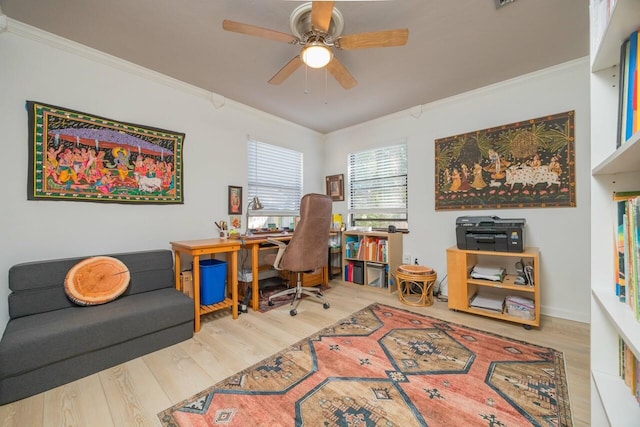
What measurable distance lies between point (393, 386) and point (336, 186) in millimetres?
3131

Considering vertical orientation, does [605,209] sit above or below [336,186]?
below

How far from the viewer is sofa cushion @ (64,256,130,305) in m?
1.87

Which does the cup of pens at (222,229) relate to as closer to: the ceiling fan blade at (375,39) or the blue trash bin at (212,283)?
the blue trash bin at (212,283)

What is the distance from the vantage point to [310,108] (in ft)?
11.1

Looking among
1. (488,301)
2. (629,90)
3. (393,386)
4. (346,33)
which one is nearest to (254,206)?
(346,33)

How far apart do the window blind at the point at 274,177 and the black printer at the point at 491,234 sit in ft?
7.81

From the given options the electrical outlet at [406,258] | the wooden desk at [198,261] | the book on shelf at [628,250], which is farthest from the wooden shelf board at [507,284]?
the wooden desk at [198,261]

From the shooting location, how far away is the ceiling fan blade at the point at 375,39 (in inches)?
63.1

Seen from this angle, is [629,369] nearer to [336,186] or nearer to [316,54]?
[316,54]

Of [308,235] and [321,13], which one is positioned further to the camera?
[308,235]

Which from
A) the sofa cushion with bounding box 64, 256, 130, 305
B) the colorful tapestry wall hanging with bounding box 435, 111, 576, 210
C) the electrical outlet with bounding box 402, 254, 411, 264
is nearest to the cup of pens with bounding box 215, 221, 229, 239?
the sofa cushion with bounding box 64, 256, 130, 305

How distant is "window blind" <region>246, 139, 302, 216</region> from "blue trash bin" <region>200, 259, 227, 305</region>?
3.67ft

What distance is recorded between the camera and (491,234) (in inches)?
95.3

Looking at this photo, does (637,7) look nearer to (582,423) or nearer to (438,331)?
(582,423)
